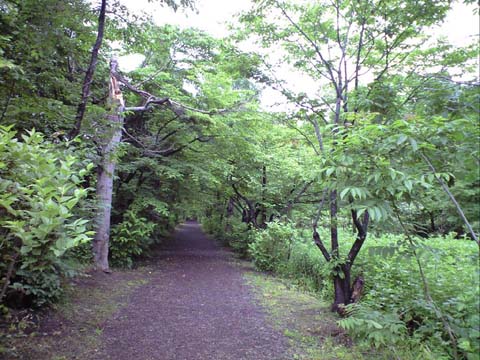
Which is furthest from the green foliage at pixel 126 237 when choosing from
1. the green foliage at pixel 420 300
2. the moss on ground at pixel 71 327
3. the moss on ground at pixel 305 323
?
the green foliage at pixel 420 300

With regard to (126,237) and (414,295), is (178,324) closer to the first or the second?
(414,295)

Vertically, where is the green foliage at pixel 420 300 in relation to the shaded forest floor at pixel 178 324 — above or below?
above

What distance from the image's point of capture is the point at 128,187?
872 centimetres

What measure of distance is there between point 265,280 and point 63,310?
15.1 feet

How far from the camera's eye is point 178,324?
14.1 feet

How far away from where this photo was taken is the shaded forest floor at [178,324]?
131 inches

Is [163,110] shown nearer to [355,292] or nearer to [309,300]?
[309,300]

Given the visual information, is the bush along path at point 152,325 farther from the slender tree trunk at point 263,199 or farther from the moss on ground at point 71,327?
the slender tree trunk at point 263,199

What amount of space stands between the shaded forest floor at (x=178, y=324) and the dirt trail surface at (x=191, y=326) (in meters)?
0.01

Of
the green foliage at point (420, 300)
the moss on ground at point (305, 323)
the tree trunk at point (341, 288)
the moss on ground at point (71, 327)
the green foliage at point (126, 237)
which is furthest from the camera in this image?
the green foliage at point (126, 237)

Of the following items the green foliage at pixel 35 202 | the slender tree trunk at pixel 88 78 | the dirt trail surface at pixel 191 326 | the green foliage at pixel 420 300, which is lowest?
the dirt trail surface at pixel 191 326

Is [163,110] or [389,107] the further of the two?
[163,110]

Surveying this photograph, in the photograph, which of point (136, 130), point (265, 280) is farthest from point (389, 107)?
point (136, 130)

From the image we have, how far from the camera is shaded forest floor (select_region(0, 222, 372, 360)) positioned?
334 cm
